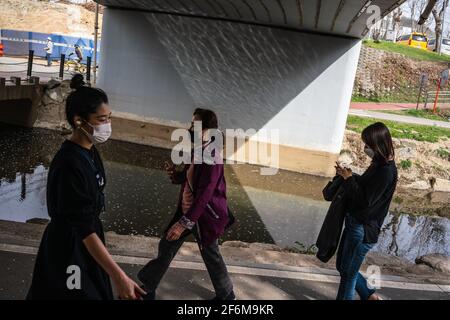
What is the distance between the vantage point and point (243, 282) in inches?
175

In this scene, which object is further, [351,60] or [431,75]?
[431,75]

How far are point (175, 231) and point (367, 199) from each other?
154cm

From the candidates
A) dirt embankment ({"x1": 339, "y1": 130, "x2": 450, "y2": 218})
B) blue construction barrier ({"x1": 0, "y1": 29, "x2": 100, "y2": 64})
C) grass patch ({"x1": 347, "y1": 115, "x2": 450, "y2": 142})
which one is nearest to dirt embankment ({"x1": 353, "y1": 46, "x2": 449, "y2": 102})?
grass patch ({"x1": 347, "y1": 115, "x2": 450, "y2": 142})

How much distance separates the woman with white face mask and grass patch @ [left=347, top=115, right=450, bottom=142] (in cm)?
1573

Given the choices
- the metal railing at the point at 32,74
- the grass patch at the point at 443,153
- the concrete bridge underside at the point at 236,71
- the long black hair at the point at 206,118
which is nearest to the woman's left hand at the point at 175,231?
the long black hair at the point at 206,118

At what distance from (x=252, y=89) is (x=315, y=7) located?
18.1 ft

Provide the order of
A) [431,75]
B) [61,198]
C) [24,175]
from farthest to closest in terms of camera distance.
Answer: [431,75] → [24,175] → [61,198]

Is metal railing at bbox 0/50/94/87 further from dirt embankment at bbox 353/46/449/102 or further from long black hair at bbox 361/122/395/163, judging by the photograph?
dirt embankment at bbox 353/46/449/102

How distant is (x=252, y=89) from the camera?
1574 cm

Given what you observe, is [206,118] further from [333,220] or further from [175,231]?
[333,220]

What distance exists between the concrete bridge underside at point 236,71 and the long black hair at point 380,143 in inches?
420

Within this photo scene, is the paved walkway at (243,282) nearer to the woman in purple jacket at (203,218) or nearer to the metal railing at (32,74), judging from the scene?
the woman in purple jacket at (203,218)
